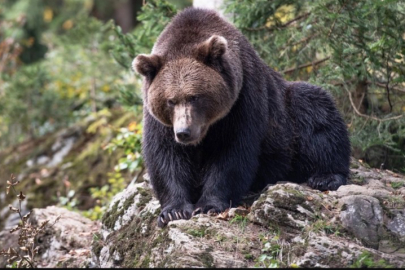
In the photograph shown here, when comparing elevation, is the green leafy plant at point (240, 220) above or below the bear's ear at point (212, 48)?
below

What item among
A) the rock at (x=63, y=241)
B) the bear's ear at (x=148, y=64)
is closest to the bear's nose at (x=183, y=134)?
the bear's ear at (x=148, y=64)

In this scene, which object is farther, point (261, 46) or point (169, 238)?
point (261, 46)

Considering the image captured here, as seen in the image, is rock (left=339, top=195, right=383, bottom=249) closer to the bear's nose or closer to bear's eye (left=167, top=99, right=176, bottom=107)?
the bear's nose

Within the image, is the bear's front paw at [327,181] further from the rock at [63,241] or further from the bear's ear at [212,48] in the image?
the rock at [63,241]

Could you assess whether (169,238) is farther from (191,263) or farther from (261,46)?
(261,46)

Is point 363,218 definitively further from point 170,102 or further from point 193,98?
point 170,102

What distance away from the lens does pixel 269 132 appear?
6.92 meters

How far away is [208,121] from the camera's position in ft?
20.6

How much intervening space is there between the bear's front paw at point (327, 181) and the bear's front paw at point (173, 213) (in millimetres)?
1503

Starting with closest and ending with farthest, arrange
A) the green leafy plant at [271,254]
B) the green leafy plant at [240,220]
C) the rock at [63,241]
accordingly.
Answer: the green leafy plant at [271,254]
the green leafy plant at [240,220]
the rock at [63,241]

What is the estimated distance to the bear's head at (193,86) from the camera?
612cm

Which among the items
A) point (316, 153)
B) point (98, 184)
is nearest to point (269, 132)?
point (316, 153)

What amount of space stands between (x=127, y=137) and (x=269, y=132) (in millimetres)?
3165

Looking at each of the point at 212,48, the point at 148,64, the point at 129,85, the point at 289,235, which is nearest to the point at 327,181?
the point at 289,235
